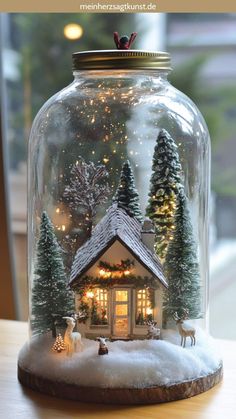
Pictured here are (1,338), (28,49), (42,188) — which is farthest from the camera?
(28,49)

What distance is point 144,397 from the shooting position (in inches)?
38.6

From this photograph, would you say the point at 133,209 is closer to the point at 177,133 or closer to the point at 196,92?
the point at 177,133

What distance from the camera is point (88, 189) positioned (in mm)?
1025

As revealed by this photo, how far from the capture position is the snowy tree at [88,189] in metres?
1.03

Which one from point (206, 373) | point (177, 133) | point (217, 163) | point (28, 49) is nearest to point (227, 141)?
point (217, 163)

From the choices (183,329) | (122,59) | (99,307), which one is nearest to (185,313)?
(183,329)

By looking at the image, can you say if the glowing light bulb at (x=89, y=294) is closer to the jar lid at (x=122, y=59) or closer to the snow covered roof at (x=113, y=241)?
the snow covered roof at (x=113, y=241)

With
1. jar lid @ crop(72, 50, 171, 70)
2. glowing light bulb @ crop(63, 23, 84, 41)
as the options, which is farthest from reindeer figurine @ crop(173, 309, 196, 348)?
glowing light bulb @ crop(63, 23, 84, 41)

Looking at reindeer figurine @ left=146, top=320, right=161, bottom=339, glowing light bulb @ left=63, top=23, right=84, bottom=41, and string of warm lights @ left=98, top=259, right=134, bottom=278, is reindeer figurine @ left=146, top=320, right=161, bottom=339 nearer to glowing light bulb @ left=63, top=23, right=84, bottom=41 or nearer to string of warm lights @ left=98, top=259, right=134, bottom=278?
string of warm lights @ left=98, top=259, right=134, bottom=278

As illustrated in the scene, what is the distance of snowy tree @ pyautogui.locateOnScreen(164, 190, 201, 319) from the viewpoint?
1.04 meters

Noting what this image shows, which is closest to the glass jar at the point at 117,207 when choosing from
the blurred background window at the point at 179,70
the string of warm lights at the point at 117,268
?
the string of warm lights at the point at 117,268

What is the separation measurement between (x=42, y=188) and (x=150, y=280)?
218 millimetres

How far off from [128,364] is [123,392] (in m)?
0.04

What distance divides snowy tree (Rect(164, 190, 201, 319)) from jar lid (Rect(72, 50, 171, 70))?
0.60 feet
